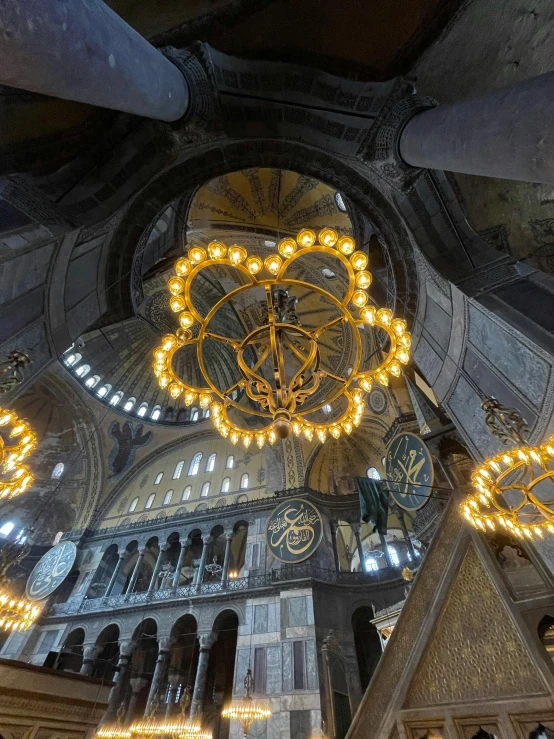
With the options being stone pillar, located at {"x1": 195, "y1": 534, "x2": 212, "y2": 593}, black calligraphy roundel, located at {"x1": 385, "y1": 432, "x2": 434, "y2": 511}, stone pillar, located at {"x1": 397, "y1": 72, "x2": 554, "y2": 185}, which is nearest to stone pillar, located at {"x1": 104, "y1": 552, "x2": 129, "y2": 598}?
stone pillar, located at {"x1": 195, "y1": 534, "x2": 212, "y2": 593}

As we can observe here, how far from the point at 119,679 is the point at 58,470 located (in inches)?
334

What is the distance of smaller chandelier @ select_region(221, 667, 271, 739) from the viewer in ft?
21.0

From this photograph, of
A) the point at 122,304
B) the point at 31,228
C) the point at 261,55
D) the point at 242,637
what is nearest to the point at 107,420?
the point at 242,637

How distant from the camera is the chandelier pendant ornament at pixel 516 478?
255 centimetres

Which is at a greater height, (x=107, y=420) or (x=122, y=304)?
(x=107, y=420)

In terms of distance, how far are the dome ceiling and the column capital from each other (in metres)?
6.98

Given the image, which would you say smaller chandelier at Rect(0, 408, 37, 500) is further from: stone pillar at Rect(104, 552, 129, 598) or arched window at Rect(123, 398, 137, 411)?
arched window at Rect(123, 398, 137, 411)

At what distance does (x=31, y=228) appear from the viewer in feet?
12.7

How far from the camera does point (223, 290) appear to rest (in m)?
11.9

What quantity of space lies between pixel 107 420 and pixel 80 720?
1343 cm

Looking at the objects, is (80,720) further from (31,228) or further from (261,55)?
(261,55)

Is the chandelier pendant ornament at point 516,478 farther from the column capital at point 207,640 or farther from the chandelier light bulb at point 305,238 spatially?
the column capital at point 207,640

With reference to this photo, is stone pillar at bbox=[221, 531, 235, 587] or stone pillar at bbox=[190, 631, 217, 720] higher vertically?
stone pillar at bbox=[221, 531, 235, 587]

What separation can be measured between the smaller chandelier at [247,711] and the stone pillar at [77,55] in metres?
9.77
